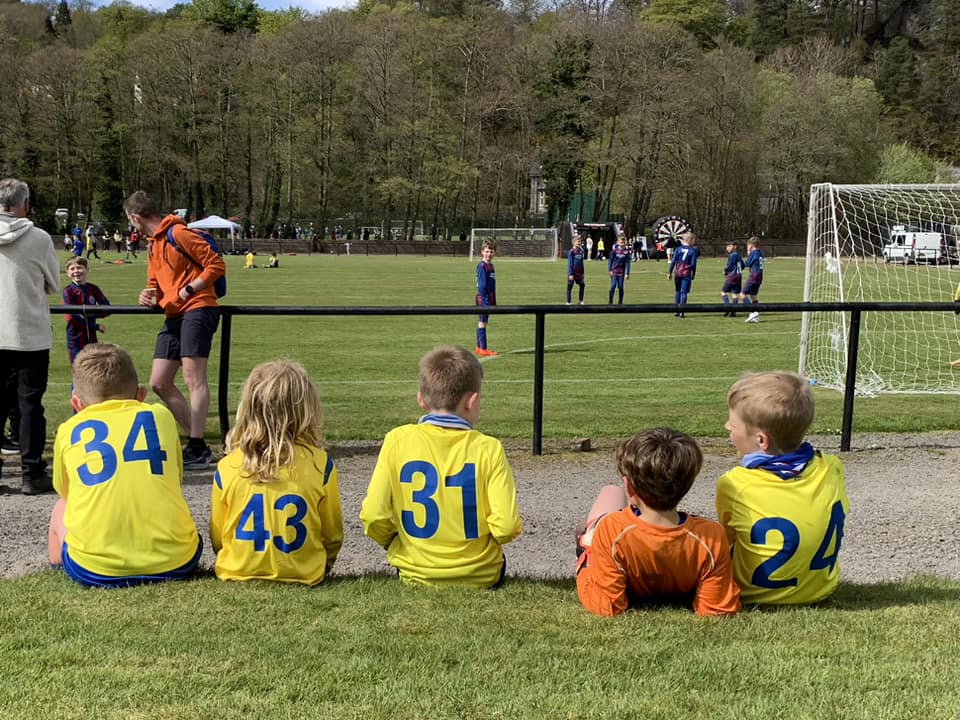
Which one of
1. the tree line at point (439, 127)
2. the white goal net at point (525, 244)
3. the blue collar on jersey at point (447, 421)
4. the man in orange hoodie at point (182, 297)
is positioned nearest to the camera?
the blue collar on jersey at point (447, 421)

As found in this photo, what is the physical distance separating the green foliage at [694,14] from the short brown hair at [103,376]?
4217 inches

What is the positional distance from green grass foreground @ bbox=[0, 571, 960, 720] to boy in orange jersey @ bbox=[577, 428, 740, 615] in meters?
0.10

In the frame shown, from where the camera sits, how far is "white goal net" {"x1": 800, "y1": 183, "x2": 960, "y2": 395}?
12.2 meters

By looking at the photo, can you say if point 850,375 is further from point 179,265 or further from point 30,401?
point 30,401

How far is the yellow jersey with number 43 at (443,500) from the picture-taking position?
3859mm

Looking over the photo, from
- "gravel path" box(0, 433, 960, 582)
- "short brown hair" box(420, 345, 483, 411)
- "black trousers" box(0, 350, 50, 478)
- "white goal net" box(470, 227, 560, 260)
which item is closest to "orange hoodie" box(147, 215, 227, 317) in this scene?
"black trousers" box(0, 350, 50, 478)

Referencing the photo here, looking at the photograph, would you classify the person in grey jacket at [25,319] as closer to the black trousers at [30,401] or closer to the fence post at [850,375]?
the black trousers at [30,401]

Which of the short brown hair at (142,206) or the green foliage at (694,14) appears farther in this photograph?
the green foliage at (694,14)

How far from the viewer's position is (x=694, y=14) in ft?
344

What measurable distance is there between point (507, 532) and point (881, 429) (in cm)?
608

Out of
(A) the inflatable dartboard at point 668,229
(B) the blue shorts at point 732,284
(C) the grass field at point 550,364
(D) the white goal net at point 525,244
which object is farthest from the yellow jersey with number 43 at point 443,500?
(A) the inflatable dartboard at point 668,229

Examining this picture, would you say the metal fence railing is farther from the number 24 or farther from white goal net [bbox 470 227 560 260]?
white goal net [bbox 470 227 560 260]

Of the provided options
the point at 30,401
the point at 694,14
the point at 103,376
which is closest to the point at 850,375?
the point at 103,376

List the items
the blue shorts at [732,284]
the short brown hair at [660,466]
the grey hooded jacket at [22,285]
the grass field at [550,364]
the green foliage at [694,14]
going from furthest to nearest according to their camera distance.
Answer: the green foliage at [694,14] → the blue shorts at [732,284] → the grass field at [550,364] → the grey hooded jacket at [22,285] → the short brown hair at [660,466]
